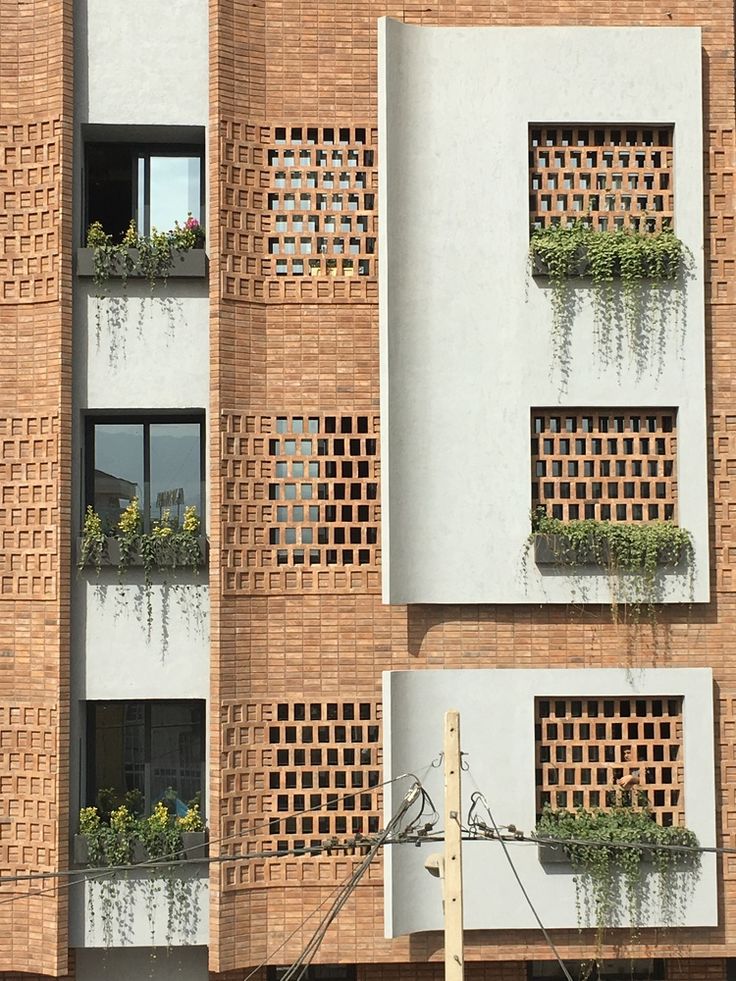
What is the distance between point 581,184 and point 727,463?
3.50m

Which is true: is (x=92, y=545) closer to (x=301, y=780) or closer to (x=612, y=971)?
(x=301, y=780)

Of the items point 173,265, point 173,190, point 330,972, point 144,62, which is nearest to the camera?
point 173,265

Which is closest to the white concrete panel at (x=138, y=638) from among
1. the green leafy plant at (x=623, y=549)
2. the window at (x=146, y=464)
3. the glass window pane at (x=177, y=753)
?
the glass window pane at (x=177, y=753)

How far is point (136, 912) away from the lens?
1229 centimetres

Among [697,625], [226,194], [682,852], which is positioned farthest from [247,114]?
[682,852]

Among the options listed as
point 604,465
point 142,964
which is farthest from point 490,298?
point 142,964

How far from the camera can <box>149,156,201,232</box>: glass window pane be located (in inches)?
523

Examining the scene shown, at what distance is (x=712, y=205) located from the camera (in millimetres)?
12914

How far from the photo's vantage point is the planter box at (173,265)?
41.5 feet

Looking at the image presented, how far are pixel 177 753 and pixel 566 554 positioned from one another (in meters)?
4.81

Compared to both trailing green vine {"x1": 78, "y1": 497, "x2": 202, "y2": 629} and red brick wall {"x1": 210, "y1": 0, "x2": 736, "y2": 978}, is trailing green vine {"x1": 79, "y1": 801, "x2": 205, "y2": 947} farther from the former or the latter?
trailing green vine {"x1": 78, "y1": 497, "x2": 202, "y2": 629}

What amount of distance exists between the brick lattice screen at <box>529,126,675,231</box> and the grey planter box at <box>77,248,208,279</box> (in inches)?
147

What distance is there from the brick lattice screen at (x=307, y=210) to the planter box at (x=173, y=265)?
1.62 feet

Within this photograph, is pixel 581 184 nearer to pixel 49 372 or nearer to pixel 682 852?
pixel 49 372
